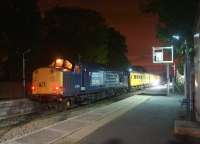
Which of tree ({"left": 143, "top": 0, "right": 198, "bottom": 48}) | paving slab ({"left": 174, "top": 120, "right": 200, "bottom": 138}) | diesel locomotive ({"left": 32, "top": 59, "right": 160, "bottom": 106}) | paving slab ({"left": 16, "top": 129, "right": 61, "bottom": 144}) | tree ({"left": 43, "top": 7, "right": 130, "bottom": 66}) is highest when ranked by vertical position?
tree ({"left": 43, "top": 7, "right": 130, "bottom": 66})

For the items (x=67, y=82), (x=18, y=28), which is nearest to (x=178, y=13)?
(x=67, y=82)

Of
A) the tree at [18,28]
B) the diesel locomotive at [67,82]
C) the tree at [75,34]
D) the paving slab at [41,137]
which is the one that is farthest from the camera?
the tree at [75,34]

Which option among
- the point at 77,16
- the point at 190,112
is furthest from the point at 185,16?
the point at 77,16

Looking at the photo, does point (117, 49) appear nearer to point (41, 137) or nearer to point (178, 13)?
point (178, 13)

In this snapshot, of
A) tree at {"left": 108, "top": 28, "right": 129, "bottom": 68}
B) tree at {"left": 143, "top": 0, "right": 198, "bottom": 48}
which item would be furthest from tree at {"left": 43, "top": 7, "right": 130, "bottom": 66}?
tree at {"left": 143, "top": 0, "right": 198, "bottom": 48}

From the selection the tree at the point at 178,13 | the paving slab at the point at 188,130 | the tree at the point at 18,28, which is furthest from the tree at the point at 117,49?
the paving slab at the point at 188,130

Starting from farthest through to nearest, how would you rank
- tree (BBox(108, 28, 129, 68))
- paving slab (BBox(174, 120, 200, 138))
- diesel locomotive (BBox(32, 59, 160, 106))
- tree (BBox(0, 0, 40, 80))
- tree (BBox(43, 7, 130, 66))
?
tree (BBox(108, 28, 129, 68)) → tree (BBox(43, 7, 130, 66)) → tree (BBox(0, 0, 40, 80)) → diesel locomotive (BBox(32, 59, 160, 106)) → paving slab (BBox(174, 120, 200, 138))

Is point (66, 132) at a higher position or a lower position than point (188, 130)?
lower

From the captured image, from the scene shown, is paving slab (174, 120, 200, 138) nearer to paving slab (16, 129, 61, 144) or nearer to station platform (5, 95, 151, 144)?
station platform (5, 95, 151, 144)

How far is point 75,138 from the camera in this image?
14641 mm

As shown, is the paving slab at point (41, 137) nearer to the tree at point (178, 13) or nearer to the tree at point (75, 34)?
the tree at point (178, 13)

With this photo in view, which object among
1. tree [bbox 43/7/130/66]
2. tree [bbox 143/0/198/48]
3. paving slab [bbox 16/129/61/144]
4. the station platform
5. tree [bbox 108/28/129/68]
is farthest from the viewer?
tree [bbox 108/28/129/68]

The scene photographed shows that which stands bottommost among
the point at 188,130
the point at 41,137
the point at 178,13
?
the point at 41,137

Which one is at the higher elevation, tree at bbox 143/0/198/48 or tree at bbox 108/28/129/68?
tree at bbox 108/28/129/68
